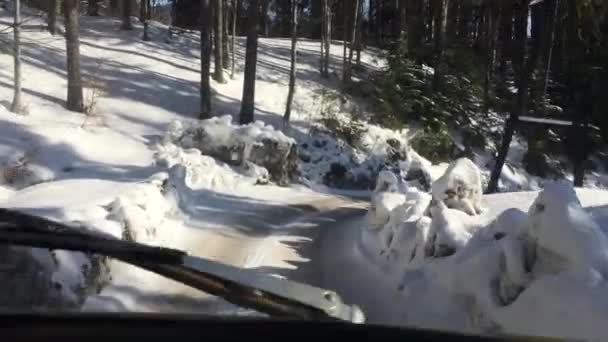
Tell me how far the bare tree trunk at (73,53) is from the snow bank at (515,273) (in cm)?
1573

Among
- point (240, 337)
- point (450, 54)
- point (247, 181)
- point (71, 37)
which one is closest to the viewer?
point (240, 337)

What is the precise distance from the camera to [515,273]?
20.5 feet

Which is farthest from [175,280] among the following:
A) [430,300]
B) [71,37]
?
[71,37]

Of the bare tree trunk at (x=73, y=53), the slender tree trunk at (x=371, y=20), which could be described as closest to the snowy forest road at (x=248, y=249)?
the bare tree trunk at (x=73, y=53)

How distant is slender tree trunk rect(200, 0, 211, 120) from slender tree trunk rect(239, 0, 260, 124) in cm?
145

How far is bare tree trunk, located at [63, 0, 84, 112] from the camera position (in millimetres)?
21391

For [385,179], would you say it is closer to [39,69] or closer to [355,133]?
[355,133]

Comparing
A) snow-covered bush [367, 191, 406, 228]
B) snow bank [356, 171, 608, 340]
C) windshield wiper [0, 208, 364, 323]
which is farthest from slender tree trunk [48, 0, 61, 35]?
windshield wiper [0, 208, 364, 323]

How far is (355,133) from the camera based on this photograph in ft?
95.0

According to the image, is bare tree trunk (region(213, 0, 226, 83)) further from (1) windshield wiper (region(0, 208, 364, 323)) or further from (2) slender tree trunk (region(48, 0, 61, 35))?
(1) windshield wiper (region(0, 208, 364, 323))

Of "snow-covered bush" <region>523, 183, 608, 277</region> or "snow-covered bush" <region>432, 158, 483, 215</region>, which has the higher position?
"snow-covered bush" <region>523, 183, 608, 277</region>

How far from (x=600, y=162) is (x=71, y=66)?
2626 centimetres

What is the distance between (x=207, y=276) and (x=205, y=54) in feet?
73.1

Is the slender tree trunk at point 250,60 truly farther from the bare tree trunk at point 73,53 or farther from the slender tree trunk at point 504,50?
the slender tree trunk at point 504,50
